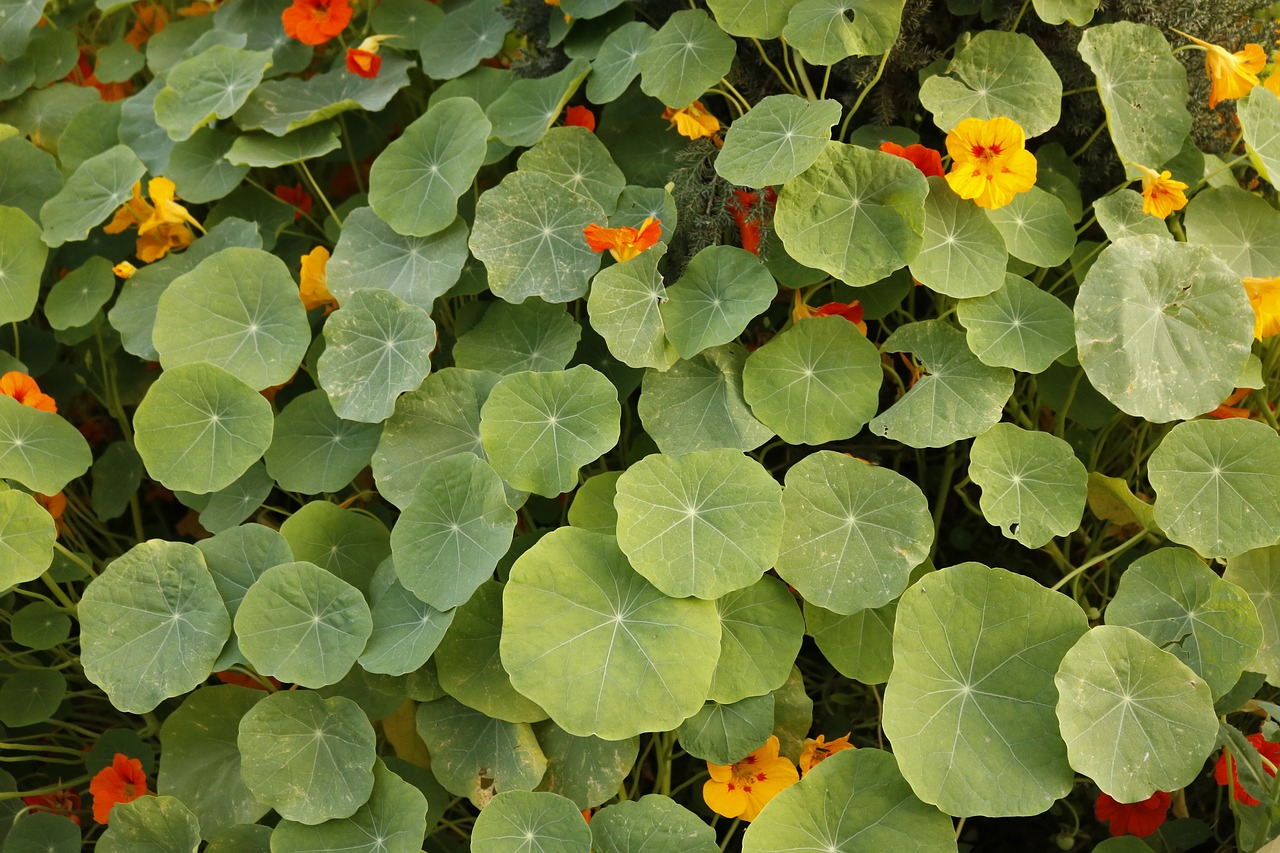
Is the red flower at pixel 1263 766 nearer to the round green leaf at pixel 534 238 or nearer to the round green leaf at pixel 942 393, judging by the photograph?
the round green leaf at pixel 942 393

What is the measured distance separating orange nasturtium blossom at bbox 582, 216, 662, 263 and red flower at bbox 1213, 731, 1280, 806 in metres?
1.04

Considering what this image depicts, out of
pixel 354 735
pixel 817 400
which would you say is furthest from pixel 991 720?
pixel 354 735

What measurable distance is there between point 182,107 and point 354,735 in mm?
1232

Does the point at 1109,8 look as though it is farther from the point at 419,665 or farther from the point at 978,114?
the point at 419,665

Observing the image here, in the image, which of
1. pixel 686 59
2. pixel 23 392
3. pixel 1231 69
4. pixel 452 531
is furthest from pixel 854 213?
pixel 23 392

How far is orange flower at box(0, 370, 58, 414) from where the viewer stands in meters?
1.57

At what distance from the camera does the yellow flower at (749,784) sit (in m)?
1.29

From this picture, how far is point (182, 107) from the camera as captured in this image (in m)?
1.80

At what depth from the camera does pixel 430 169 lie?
5.33ft

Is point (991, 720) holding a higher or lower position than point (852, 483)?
lower

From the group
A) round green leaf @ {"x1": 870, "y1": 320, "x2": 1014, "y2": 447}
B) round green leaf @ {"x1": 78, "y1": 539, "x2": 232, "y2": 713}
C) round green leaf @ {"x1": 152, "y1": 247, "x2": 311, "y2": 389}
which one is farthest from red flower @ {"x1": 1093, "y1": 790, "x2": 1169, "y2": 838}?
round green leaf @ {"x1": 152, "y1": 247, "x2": 311, "y2": 389}

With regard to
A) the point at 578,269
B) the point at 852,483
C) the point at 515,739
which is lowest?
the point at 515,739

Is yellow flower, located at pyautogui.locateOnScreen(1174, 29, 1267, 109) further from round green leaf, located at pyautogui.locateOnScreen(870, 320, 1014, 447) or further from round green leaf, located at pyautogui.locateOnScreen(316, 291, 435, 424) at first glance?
round green leaf, located at pyautogui.locateOnScreen(316, 291, 435, 424)

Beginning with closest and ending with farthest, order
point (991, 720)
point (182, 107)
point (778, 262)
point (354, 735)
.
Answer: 1. point (991, 720)
2. point (354, 735)
3. point (778, 262)
4. point (182, 107)
